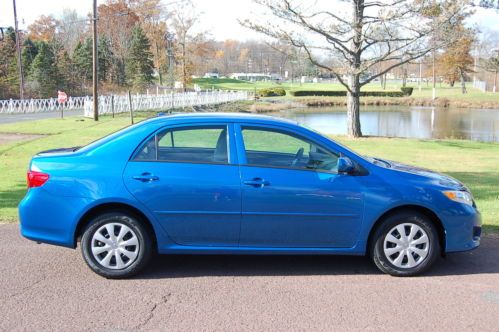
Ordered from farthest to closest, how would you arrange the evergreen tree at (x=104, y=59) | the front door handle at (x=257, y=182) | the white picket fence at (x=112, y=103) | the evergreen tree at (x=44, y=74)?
the evergreen tree at (x=104, y=59) → the evergreen tree at (x=44, y=74) → the white picket fence at (x=112, y=103) → the front door handle at (x=257, y=182)

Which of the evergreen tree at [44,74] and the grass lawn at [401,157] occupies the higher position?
the evergreen tree at [44,74]

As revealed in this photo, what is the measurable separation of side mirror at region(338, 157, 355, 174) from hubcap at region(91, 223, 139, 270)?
205cm

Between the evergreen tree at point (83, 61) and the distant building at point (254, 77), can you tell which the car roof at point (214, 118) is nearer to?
the evergreen tree at point (83, 61)

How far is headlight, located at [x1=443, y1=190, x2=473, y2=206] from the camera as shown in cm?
503

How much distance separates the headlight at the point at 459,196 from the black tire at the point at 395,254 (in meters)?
0.33

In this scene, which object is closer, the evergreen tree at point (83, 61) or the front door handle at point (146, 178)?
the front door handle at point (146, 178)

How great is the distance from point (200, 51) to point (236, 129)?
2323 inches

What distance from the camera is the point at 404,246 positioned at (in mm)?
4996

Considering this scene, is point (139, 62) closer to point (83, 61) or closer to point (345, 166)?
point (83, 61)

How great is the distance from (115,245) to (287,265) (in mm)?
1762

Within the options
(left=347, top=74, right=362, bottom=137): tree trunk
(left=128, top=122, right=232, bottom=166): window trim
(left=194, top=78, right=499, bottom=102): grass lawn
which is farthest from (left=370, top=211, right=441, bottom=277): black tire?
(left=194, top=78, right=499, bottom=102): grass lawn

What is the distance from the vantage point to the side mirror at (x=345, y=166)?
4.89 meters

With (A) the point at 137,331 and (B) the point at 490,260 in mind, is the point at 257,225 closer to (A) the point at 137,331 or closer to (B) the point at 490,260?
(A) the point at 137,331

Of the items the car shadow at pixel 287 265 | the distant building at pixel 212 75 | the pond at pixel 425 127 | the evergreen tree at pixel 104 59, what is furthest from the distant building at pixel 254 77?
the car shadow at pixel 287 265
